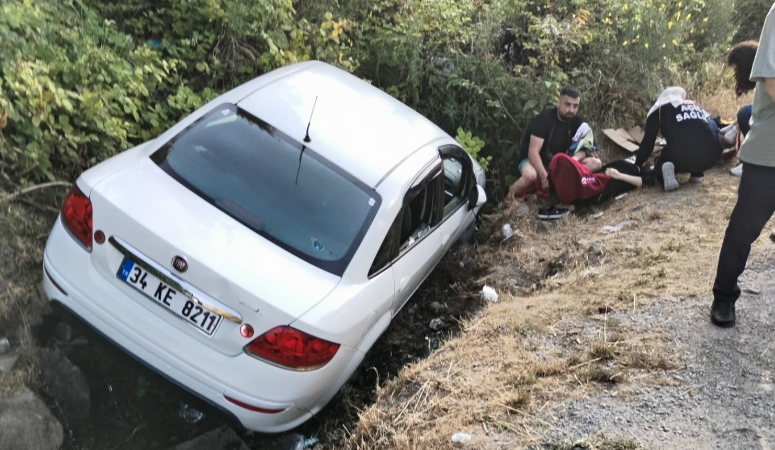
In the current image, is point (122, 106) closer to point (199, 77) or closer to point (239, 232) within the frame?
point (199, 77)

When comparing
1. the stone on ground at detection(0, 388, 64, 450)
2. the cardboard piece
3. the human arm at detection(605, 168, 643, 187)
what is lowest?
the stone on ground at detection(0, 388, 64, 450)

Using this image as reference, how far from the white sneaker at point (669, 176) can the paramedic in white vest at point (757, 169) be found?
2.67 m

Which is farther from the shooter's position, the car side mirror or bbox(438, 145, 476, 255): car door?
the car side mirror

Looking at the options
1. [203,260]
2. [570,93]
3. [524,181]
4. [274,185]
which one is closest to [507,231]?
[524,181]

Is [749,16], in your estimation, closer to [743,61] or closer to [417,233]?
[743,61]

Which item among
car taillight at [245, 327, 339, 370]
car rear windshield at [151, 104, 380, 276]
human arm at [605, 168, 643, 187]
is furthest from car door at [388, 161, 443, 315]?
human arm at [605, 168, 643, 187]

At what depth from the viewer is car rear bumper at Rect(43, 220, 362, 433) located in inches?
108

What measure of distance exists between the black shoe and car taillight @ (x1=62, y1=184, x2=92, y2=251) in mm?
3392

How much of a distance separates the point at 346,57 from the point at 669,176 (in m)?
3.46

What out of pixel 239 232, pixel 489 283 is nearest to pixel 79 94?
pixel 239 232

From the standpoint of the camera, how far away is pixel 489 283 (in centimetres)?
475

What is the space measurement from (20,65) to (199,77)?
1809mm

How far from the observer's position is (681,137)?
5656 millimetres

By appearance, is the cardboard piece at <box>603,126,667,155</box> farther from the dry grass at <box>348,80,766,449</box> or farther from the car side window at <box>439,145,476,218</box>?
the car side window at <box>439,145,476,218</box>
